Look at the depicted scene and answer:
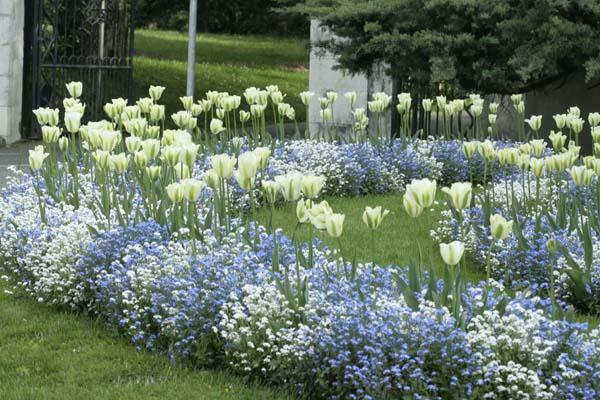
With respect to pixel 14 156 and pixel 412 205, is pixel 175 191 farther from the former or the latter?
pixel 14 156

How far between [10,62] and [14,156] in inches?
68.7

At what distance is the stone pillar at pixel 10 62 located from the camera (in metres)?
16.5

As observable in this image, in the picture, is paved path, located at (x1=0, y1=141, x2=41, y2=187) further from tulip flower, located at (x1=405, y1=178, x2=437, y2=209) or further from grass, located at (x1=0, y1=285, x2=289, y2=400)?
tulip flower, located at (x1=405, y1=178, x2=437, y2=209)

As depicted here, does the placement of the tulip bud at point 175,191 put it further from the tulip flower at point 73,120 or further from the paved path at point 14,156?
the paved path at point 14,156

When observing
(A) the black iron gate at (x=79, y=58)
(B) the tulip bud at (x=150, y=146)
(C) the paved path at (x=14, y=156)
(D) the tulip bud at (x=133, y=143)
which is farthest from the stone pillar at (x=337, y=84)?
(B) the tulip bud at (x=150, y=146)

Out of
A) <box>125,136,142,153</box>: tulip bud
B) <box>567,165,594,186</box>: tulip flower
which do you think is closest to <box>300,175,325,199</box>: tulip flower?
<box>567,165,594,186</box>: tulip flower

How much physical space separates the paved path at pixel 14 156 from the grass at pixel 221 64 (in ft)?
16.6

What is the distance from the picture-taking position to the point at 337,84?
55.3 ft

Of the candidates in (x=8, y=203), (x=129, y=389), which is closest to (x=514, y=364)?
(x=129, y=389)

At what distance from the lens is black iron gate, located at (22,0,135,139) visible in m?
16.9

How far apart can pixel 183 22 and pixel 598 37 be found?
107ft

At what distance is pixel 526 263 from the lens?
754 centimetres

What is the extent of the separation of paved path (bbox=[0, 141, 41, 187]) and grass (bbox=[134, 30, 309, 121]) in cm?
505

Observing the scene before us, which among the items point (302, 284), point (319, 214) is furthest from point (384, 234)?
point (319, 214)
